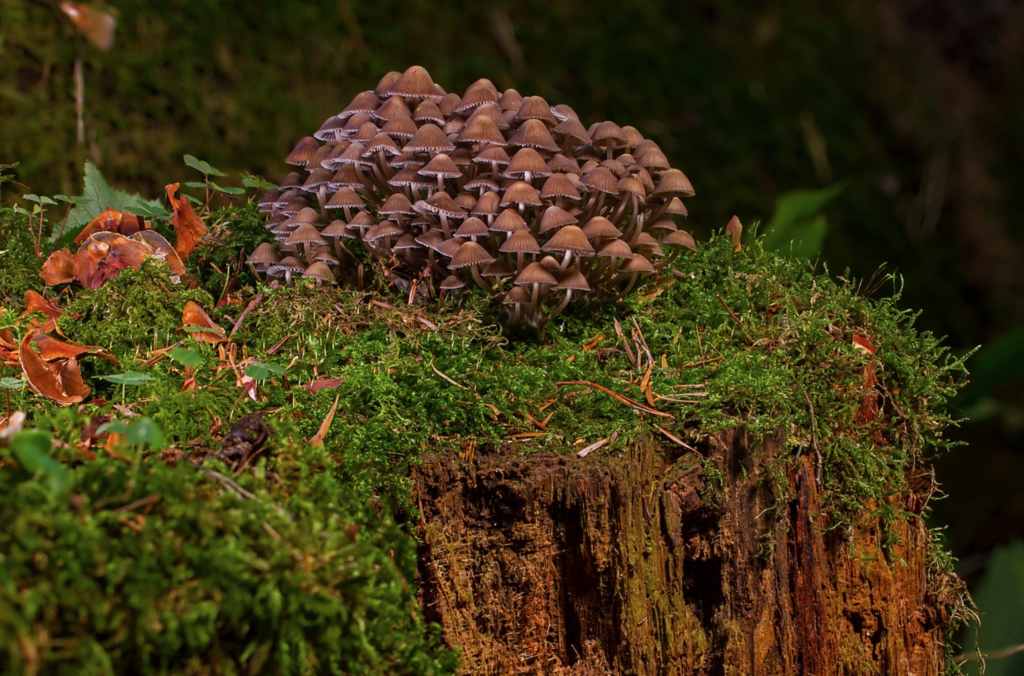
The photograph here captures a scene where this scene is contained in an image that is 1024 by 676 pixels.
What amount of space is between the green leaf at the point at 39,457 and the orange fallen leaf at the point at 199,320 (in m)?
1.08

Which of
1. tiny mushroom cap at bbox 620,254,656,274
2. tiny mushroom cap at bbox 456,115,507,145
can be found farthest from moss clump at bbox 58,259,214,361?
tiny mushroom cap at bbox 620,254,656,274

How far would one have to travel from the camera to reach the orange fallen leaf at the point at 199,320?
87.6 inches

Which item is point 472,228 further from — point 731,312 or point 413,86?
point 731,312

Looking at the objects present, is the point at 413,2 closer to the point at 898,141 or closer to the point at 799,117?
the point at 799,117

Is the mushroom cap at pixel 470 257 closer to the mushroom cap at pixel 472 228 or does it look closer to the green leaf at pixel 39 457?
the mushroom cap at pixel 472 228

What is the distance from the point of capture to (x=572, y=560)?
1.89m

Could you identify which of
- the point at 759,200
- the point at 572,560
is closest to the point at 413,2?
the point at 759,200

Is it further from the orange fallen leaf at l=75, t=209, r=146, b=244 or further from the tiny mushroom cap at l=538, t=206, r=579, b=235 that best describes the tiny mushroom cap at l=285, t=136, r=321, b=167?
the tiny mushroom cap at l=538, t=206, r=579, b=235

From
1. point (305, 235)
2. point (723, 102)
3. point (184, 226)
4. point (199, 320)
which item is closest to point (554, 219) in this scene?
point (305, 235)

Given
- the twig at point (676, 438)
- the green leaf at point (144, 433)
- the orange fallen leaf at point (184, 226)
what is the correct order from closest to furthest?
the green leaf at point (144, 433) → the twig at point (676, 438) → the orange fallen leaf at point (184, 226)

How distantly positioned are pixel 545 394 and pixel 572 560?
0.41 meters

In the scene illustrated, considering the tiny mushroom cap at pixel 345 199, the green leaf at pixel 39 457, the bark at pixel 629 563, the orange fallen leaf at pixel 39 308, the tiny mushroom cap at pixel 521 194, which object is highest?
the tiny mushroom cap at pixel 345 199

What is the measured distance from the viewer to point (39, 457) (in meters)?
1.11

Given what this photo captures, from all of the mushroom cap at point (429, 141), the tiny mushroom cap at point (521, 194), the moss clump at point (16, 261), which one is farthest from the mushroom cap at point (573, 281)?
the moss clump at point (16, 261)
